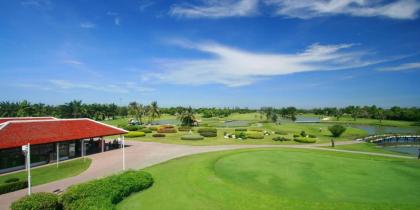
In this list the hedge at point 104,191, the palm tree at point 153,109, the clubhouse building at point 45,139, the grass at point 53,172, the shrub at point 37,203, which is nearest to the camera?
the shrub at point 37,203

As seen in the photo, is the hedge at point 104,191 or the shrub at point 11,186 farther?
the shrub at point 11,186

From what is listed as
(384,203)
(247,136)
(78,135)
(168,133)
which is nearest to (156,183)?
(384,203)

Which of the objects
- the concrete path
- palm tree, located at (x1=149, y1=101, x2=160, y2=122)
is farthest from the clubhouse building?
palm tree, located at (x1=149, y1=101, x2=160, y2=122)

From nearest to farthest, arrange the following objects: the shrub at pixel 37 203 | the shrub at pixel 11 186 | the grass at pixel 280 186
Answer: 1. the shrub at pixel 37 203
2. the grass at pixel 280 186
3. the shrub at pixel 11 186

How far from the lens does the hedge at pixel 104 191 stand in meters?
14.5

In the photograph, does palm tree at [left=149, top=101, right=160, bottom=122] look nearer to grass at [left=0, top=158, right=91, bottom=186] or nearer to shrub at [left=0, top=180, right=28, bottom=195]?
grass at [left=0, top=158, right=91, bottom=186]

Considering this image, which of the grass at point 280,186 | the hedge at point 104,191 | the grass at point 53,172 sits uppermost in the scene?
the hedge at point 104,191

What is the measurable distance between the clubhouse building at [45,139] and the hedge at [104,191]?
48.0 feet

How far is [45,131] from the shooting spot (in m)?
31.9

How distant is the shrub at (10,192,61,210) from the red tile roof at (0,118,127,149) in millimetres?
14744

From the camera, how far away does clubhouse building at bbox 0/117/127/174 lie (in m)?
27.9

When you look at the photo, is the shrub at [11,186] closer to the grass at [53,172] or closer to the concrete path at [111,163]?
the concrete path at [111,163]

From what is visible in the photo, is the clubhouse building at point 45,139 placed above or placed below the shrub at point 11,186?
above

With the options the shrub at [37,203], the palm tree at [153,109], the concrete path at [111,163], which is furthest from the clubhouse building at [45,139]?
the palm tree at [153,109]
